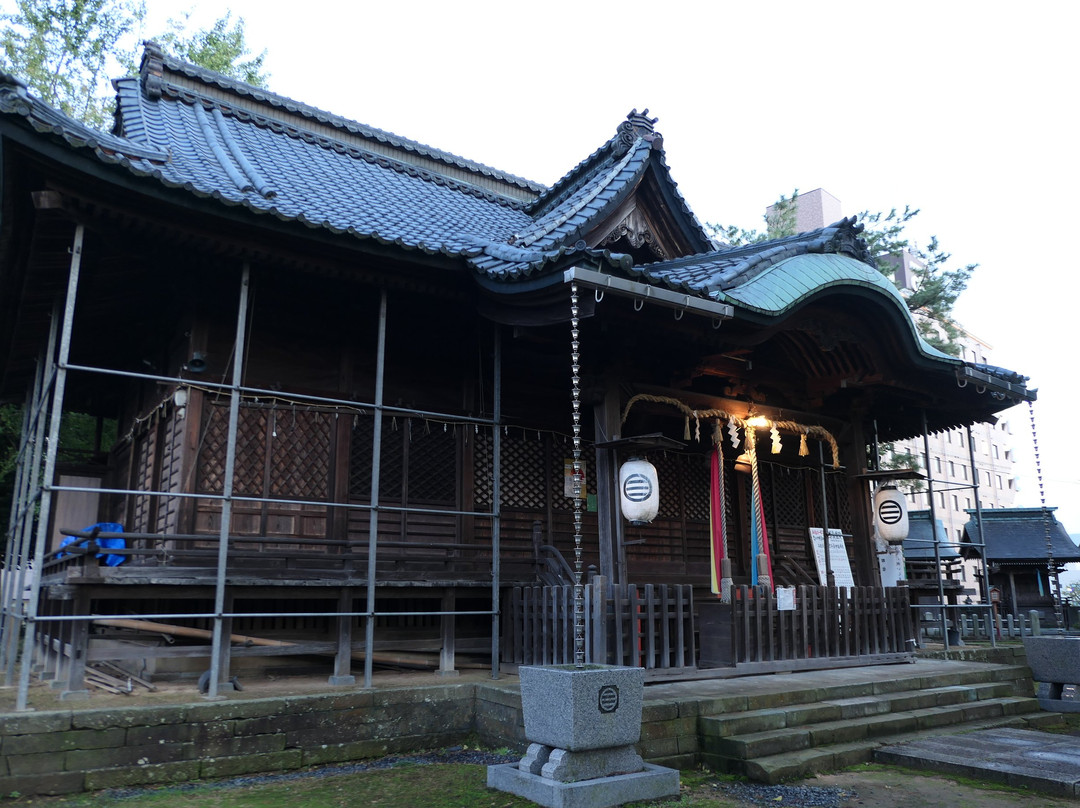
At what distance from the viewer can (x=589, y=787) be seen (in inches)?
220

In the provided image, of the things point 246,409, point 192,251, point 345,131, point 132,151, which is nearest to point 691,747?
point 246,409

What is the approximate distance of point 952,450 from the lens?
6431 cm

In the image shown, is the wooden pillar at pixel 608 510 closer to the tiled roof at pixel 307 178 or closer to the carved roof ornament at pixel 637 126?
the tiled roof at pixel 307 178

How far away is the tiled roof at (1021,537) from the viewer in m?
22.4

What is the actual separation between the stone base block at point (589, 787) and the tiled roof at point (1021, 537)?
790 inches

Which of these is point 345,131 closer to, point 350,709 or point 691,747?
point 350,709

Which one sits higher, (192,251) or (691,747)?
(192,251)

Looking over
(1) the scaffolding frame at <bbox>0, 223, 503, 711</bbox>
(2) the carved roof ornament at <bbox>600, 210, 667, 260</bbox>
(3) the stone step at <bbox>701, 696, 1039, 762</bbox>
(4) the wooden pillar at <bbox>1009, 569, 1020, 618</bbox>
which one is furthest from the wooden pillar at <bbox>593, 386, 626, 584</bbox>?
(4) the wooden pillar at <bbox>1009, 569, 1020, 618</bbox>

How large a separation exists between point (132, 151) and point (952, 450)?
2682 inches

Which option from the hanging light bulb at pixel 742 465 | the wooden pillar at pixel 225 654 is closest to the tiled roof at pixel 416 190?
the hanging light bulb at pixel 742 465

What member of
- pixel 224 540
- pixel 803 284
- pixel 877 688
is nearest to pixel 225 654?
pixel 224 540

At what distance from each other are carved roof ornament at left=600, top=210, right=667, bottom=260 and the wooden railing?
217 inches

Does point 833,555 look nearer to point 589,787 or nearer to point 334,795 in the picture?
point 589,787

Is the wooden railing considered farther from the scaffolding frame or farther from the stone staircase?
the scaffolding frame
